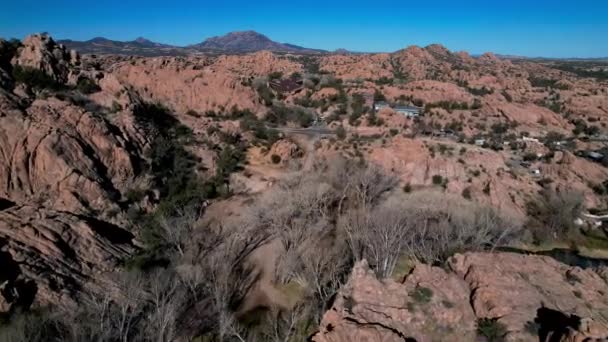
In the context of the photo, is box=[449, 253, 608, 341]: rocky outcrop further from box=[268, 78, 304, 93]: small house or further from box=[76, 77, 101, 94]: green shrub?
box=[268, 78, 304, 93]: small house

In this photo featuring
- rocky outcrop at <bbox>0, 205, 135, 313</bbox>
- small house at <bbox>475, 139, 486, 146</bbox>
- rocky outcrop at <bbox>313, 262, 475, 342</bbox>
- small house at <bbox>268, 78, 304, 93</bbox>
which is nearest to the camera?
rocky outcrop at <bbox>313, 262, 475, 342</bbox>

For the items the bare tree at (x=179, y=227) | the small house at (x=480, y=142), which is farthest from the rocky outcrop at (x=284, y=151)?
the small house at (x=480, y=142)

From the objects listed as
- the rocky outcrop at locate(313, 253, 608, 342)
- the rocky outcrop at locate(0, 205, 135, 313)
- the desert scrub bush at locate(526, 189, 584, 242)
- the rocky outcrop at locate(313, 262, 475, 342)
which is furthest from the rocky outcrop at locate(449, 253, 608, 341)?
the rocky outcrop at locate(0, 205, 135, 313)

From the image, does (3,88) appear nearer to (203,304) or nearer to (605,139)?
(203,304)

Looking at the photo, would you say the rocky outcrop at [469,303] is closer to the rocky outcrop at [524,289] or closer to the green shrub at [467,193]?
the rocky outcrop at [524,289]

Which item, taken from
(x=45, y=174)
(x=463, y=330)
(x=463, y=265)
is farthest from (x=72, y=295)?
(x=463, y=265)

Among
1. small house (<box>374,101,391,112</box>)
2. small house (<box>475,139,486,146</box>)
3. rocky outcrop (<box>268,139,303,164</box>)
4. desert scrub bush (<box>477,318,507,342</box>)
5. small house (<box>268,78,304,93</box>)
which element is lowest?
desert scrub bush (<box>477,318,507,342</box>)
